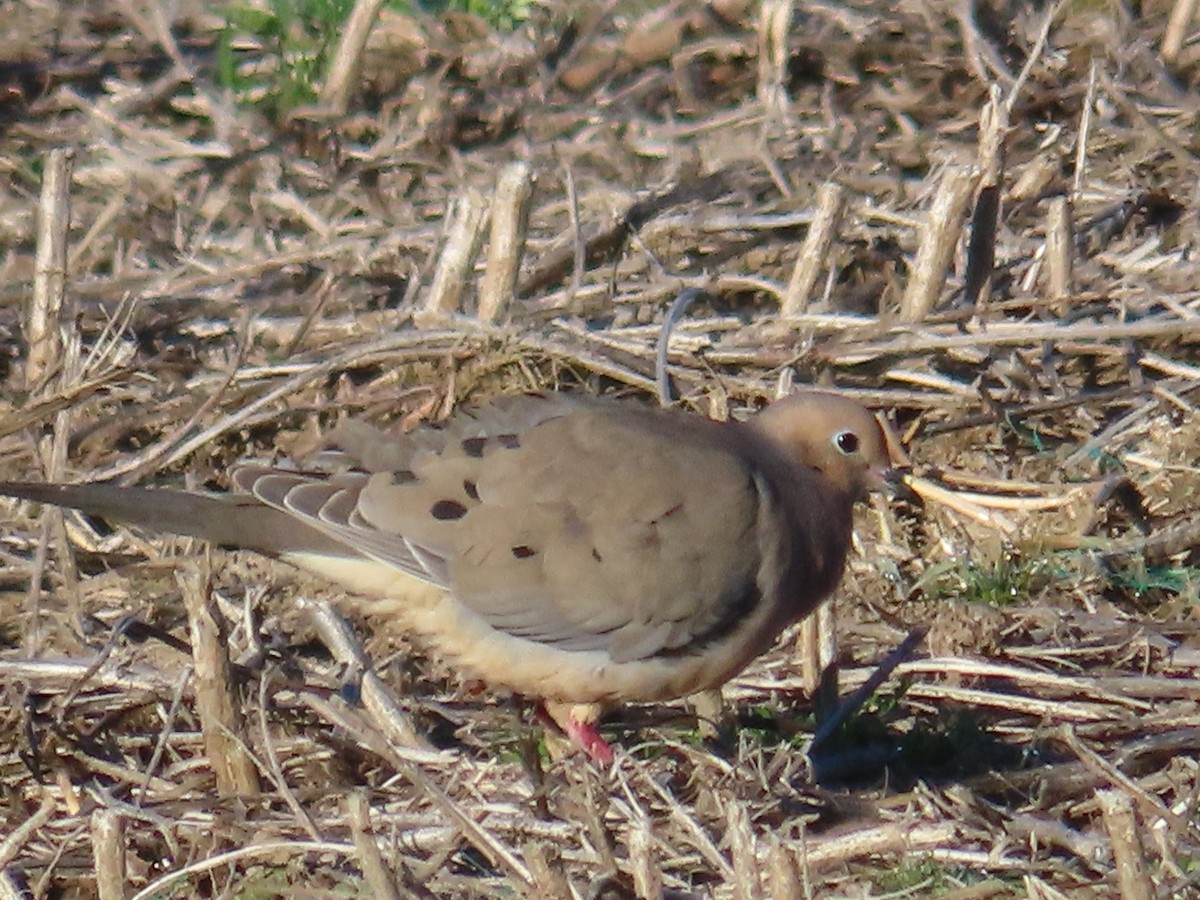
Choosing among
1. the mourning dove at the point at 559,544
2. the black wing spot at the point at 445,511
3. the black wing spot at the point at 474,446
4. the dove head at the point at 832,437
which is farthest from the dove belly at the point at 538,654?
the dove head at the point at 832,437

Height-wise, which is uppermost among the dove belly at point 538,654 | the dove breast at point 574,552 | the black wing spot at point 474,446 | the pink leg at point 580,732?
the black wing spot at point 474,446

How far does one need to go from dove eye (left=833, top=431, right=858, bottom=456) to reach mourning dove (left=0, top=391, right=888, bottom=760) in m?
0.26

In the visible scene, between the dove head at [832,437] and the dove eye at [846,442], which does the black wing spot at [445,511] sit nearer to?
the dove head at [832,437]

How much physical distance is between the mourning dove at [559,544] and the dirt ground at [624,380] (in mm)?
189

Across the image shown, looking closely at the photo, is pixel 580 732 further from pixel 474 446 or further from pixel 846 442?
pixel 846 442

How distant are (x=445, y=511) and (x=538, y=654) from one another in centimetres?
35

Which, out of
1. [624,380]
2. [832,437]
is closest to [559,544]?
[832,437]

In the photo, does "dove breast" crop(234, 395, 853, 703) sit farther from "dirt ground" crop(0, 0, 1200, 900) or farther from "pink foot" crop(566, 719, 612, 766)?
"dirt ground" crop(0, 0, 1200, 900)

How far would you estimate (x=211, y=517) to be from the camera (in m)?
4.21

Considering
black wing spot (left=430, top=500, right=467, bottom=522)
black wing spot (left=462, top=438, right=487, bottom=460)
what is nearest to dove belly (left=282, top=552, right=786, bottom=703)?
black wing spot (left=430, top=500, right=467, bottom=522)

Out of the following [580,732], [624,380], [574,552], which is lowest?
[580,732]

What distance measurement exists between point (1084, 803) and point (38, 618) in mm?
2393

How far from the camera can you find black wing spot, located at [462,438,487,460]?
4277mm

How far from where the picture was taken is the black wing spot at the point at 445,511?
4.20 m
